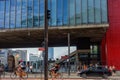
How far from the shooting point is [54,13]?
58.8m

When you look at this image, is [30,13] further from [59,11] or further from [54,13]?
[59,11]

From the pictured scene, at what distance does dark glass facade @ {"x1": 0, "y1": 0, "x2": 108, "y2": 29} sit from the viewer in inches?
2221

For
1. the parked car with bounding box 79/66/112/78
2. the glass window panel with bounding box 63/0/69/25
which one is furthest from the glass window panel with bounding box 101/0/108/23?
the parked car with bounding box 79/66/112/78

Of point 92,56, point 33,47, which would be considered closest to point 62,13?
point 92,56

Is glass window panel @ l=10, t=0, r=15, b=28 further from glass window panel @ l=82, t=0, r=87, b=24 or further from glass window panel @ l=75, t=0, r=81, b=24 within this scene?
glass window panel @ l=82, t=0, r=87, b=24

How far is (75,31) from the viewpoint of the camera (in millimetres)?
59375

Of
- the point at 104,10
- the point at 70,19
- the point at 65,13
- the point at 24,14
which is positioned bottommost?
the point at 70,19

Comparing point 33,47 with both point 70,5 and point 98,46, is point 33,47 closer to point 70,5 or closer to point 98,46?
point 98,46

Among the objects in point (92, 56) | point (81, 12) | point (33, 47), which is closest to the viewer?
point (81, 12)

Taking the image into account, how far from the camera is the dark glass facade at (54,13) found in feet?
185

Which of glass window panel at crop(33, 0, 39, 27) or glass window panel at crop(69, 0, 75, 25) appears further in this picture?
glass window panel at crop(33, 0, 39, 27)

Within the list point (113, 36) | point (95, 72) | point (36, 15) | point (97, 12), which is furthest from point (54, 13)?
point (95, 72)

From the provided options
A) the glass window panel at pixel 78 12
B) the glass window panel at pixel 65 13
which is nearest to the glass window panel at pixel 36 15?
the glass window panel at pixel 65 13

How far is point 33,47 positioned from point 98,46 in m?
19.7
